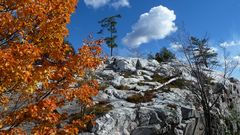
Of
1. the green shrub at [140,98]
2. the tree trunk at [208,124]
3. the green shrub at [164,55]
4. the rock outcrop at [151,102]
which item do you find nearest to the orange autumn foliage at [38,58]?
the rock outcrop at [151,102]

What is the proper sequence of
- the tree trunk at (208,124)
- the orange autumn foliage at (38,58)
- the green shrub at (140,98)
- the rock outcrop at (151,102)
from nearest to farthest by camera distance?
the orange autumn foliage at (38,58) → the rock outcrop at (151,102) → the green shrub at (140,98) → the tree trunk at (208,124)

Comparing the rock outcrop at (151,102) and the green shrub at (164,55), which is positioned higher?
the green shrub at (164,55)

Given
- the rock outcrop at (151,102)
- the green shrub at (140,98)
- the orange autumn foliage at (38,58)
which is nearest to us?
the orange autumn foliage at (38,58)

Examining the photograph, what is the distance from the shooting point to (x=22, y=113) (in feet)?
29.9

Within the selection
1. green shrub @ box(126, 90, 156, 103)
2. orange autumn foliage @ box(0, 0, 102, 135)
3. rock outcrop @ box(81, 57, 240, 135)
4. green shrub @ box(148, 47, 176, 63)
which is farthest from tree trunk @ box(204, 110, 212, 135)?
green shrub @ box(148, 47, 176, 63)

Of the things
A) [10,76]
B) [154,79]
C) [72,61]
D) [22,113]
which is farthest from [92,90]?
[154,79]

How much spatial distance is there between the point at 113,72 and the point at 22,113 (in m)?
20.9

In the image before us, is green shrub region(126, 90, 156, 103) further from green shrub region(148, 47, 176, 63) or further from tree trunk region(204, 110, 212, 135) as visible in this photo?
green shrub region(148, 47, 176, 63)

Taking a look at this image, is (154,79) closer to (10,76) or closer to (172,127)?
(172,127)

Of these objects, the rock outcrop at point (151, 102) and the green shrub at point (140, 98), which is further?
the green shrub at point (140, 98)

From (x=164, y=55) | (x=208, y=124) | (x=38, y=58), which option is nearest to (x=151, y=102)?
(x=208, y=124)

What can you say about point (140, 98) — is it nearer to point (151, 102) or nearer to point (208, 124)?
point (151, 102)

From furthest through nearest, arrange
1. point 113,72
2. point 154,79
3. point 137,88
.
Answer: point 113,72
point 154,79
point 137,88

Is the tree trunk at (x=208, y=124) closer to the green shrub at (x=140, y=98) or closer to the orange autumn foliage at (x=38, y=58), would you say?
the green shrub at (x=140, y=98)
